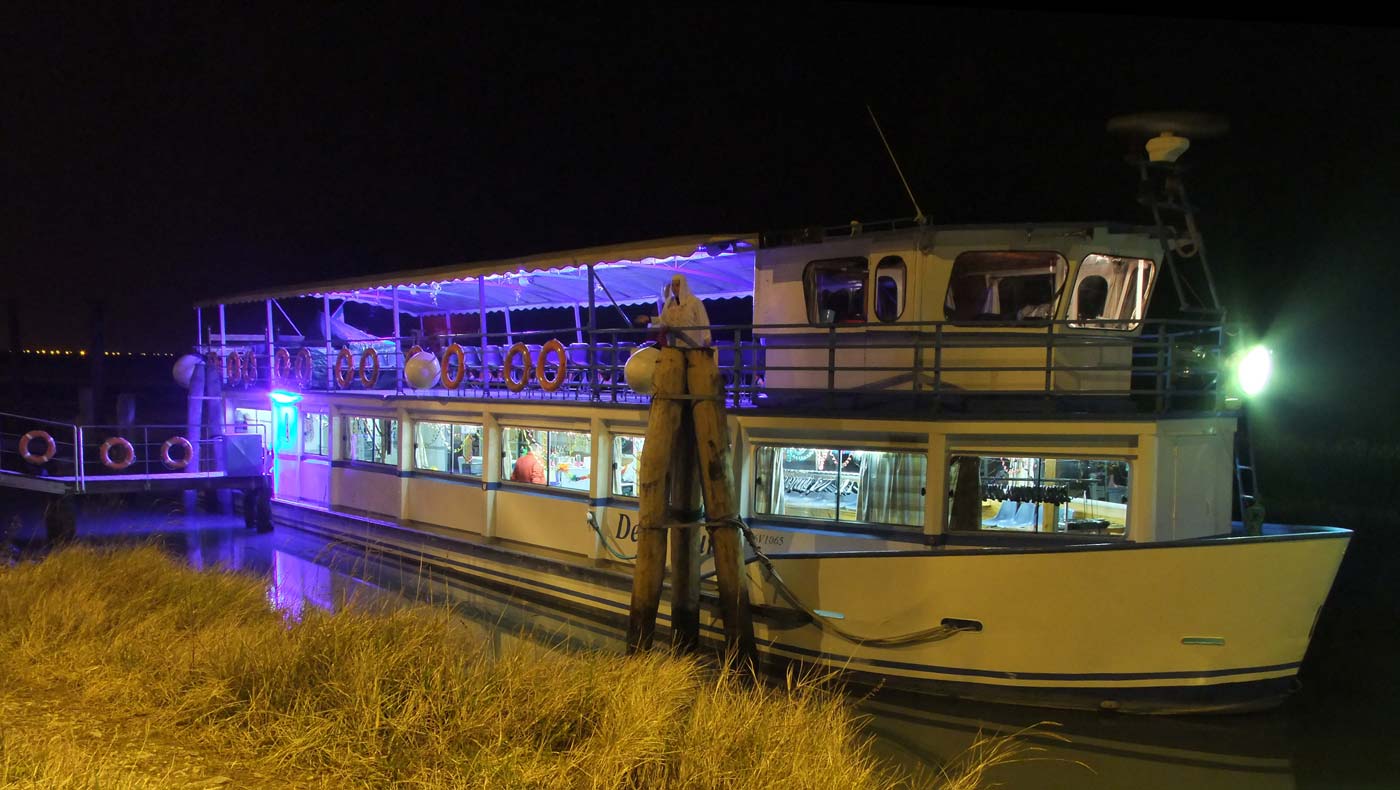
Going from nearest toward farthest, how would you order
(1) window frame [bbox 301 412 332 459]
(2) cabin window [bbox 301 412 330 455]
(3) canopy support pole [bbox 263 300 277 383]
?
(1) window frame [bbox 301 412 332 459] < (2) cabin window [bbox 301 412 330 455] < (3) canopy support pole [bbox 263 300 277 383]

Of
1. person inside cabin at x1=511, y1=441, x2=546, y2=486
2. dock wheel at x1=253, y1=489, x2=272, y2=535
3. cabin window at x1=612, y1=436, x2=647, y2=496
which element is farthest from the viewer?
dock wheel at x1=253, y1=489, x2=272, y2=535

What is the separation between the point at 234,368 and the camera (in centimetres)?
2052

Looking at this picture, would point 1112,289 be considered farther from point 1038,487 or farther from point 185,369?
point 185,369

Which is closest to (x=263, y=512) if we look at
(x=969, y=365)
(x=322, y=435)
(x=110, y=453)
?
(x=322, y=435)

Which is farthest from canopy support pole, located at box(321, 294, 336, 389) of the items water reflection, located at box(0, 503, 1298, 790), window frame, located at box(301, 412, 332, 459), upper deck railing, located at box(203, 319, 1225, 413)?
upper deck railing, located at box(203, 319, 1225, 413)

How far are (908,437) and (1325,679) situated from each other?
6.02 metres

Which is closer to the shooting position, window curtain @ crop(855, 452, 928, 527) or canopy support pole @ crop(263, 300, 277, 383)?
window curtain @ crop(855, 452, 928, 527)

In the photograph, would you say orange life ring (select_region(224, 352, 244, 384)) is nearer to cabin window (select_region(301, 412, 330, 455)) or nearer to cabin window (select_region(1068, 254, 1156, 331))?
cabin window (select_region(301, 412, 330, 455))

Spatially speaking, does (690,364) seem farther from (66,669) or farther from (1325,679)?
(1325,679)

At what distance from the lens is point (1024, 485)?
8.68 metres

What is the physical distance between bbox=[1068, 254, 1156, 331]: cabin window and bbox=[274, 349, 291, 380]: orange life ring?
50.0ft

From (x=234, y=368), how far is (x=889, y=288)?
55.7ft

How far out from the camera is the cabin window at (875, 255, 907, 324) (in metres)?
9.30

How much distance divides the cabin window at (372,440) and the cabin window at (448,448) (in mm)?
610
